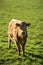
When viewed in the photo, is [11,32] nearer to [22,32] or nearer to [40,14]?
[22,32]

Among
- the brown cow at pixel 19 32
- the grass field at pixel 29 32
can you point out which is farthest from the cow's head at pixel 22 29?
the grass field at pixel 29 32

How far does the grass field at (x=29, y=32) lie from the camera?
10219mm

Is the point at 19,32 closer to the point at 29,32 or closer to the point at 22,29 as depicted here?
the point at 22,29

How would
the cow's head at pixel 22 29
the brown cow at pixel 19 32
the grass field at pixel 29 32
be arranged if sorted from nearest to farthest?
1. the cow's head at pixel 22 29
2. the brown cow at pixel 19 32
3. the grass field at pixel 29 32

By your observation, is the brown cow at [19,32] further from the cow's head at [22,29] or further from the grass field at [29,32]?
the grass field at [29,32]

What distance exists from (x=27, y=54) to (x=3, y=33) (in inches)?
175

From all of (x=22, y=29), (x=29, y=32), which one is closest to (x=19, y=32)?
(x=22, y=29)

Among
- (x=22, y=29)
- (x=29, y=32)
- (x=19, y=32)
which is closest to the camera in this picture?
(x=22, y=29)

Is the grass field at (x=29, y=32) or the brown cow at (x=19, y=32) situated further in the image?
the grass field at (x=29, y=32)

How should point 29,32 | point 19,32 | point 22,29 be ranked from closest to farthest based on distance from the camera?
point 22,29
point 19,32
point 29,32

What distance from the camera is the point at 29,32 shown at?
1491 cm

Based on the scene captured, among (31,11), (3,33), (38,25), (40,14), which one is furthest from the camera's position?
(31,11)

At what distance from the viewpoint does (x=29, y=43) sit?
12594 mm

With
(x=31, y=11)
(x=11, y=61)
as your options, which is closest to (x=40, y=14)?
(x=31, y=11)
